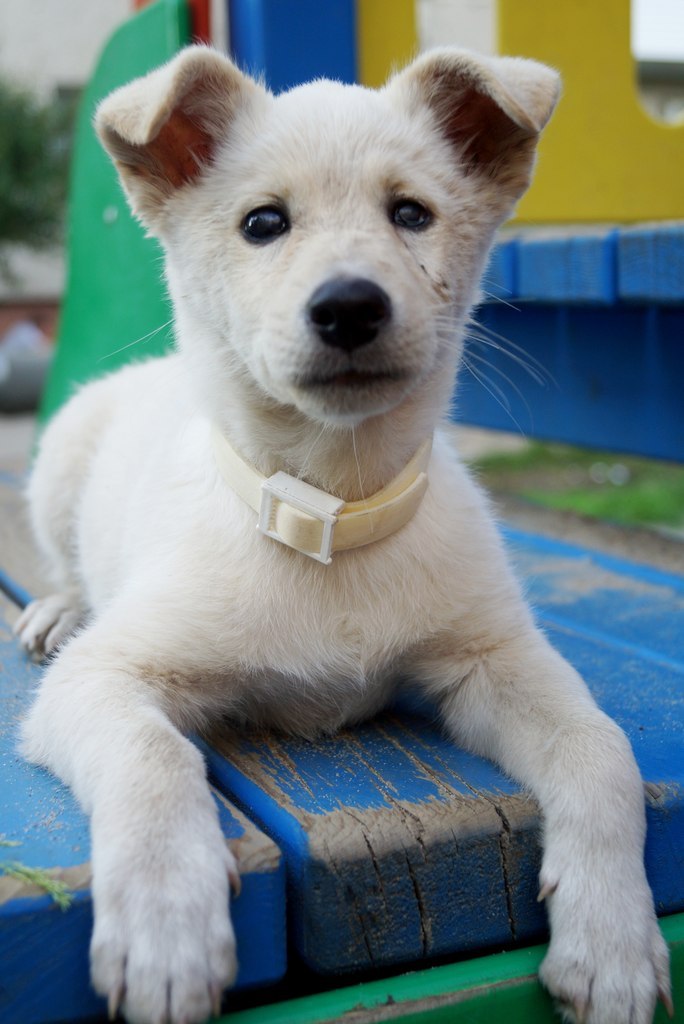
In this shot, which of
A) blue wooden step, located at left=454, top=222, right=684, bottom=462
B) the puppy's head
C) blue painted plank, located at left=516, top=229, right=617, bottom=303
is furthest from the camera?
blue painted plank, located at left=516, top=229, right=617, bottom=303

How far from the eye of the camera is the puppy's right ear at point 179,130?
78.8 inches

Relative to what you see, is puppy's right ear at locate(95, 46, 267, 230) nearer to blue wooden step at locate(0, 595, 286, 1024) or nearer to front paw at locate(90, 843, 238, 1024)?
blue wooden step at locate(0, 595, 286, 1024)

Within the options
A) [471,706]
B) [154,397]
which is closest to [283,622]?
[471,706]

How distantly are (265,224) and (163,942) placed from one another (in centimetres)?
116

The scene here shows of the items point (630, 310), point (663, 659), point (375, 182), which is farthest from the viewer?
point (630, 310)

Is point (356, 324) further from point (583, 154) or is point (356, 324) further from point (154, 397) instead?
point (583, 154)

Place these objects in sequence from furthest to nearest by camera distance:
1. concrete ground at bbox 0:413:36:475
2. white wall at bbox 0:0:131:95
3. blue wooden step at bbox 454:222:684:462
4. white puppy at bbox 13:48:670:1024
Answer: white wall at bbox 0:0:131:95, concrete ground at bbox 0:413:36:475, blue wooden step at bbox 454:222:684:462, white puppy at bbox 13:48:670:1024

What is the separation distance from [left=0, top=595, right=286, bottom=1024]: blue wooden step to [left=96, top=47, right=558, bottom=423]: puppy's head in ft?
2.39

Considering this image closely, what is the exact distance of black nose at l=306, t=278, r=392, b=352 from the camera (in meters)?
1.69

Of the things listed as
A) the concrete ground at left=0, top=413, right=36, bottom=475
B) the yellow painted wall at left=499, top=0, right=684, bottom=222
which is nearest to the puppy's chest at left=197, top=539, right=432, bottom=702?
the yellow painted wall at left=499, top=0, right=684, bottom=222

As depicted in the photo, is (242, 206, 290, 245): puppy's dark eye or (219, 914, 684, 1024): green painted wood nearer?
(219, 914, 684, 1024): green painted wood

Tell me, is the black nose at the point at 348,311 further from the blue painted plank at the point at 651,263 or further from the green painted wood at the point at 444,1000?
the blue painted plank at the point at 651,263

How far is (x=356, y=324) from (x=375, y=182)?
321 mm

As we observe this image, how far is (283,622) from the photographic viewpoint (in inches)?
78.0
